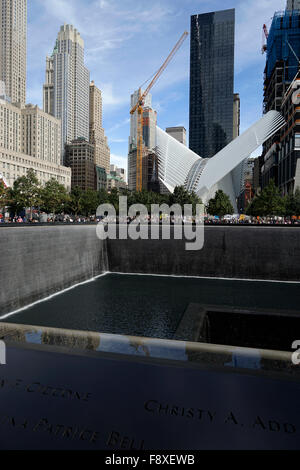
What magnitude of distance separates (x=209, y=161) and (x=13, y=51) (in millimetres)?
123632

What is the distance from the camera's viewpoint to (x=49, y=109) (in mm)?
188500

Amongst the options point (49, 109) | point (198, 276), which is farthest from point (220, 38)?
point (198, 276)

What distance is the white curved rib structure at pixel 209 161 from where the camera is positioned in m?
71.0

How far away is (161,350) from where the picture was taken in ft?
16.8

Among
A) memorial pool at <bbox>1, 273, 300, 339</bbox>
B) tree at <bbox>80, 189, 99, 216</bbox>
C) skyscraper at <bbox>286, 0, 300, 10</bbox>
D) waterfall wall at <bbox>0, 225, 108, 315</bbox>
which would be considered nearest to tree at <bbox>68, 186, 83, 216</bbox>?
tree at <bbox>80, 189, 99, 216</bbox>

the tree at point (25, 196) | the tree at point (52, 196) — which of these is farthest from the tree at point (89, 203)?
the tree at point (25, 196)

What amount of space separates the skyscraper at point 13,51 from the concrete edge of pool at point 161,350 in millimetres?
160641

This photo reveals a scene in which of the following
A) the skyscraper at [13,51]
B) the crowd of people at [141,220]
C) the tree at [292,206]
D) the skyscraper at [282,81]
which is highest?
the skyscraper at [13,51]

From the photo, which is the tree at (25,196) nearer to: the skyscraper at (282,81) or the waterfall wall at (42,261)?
the waterfall wall at (42,261)

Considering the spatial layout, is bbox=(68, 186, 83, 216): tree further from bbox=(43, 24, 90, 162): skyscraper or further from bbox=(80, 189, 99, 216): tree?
bbox=(43, 24, 90, 162): skyscraper

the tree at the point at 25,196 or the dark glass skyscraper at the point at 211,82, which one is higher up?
the dark glass skyscraper at the point at 211,82

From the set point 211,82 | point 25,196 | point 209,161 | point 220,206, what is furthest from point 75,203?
point 211,82

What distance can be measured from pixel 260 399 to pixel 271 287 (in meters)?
17.1
